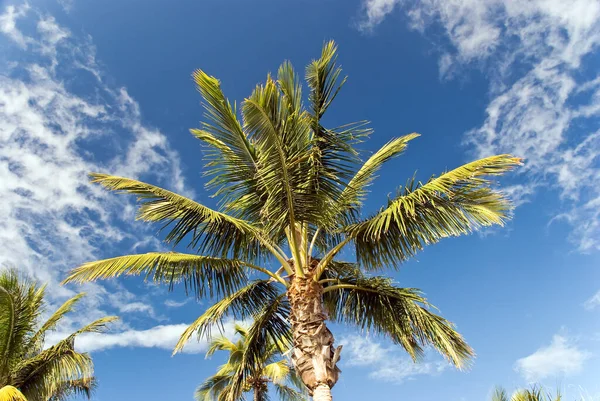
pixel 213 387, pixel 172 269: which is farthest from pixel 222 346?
pixel 172 269

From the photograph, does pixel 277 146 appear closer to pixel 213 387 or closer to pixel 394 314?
pixel 394 314

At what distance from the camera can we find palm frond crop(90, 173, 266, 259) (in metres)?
7.96

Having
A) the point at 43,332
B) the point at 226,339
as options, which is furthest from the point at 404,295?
the point at 226,339

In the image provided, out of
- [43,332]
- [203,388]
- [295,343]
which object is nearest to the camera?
[295,343]

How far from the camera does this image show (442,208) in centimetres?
741

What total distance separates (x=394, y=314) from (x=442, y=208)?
104 inches

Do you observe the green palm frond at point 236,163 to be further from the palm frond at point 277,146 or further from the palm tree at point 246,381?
the palm tree at point 246,381

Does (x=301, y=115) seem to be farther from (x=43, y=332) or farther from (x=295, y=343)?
(x=43, y=332)

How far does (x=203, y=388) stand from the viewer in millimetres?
19109

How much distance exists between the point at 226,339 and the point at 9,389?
426 inches

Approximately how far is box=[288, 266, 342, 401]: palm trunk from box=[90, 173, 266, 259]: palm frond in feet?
4.86

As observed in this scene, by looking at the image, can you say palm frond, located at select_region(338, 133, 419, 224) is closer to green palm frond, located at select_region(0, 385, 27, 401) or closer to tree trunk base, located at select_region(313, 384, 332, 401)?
tree trunk base, located at select_region(313, 384, 332, 401)

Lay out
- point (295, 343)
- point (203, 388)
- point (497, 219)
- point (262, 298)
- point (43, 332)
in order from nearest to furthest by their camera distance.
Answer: point (497, 219)
point (295, 343)
point (262, 298)
point (43, 332)
point (203, 388)

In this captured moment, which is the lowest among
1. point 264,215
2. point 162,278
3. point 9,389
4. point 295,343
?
point 9,389
